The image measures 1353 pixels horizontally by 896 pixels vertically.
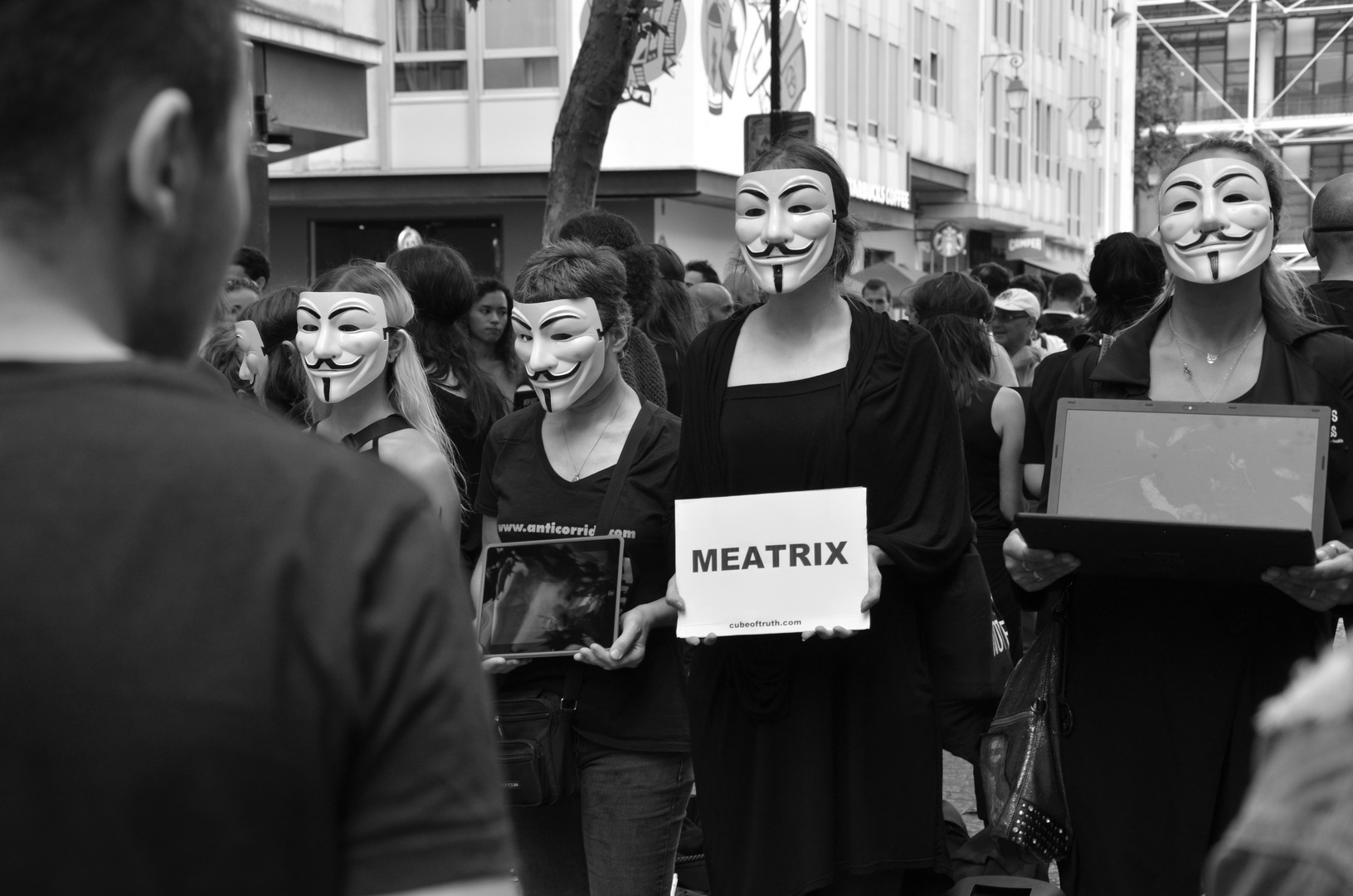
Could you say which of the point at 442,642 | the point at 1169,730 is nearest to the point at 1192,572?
the point at 1169,730

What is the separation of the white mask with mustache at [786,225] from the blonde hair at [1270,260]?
0.84 m

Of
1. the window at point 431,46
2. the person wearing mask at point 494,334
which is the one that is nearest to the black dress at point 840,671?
the person wearing mask at point 494,334

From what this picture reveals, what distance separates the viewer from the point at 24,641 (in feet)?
3.79

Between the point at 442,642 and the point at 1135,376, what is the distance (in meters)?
2.96

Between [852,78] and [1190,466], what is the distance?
29.3 meters

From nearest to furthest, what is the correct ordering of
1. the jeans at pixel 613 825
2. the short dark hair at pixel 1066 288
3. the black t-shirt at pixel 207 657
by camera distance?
the black t-shirt at pixel 207 657, the jeans at pixel 613 825, the short dark hair at pixel 1066 288

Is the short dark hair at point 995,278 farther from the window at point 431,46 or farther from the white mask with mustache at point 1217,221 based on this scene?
the window at point 431,46

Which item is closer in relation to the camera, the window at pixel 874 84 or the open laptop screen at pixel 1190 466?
the open laptop screen at pixel 1190 466

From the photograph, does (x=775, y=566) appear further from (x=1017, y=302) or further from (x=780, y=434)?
(x=1017, y=302)

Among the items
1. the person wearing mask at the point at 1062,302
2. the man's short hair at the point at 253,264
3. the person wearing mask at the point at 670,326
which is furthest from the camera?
the person wearing mask at the point at 1062,302

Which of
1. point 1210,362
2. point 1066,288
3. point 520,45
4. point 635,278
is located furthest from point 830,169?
point 520,45

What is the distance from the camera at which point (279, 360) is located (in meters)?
5.19

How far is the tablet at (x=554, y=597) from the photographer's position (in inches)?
158

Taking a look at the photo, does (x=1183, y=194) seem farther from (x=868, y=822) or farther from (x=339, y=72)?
(x=339, y=72)
